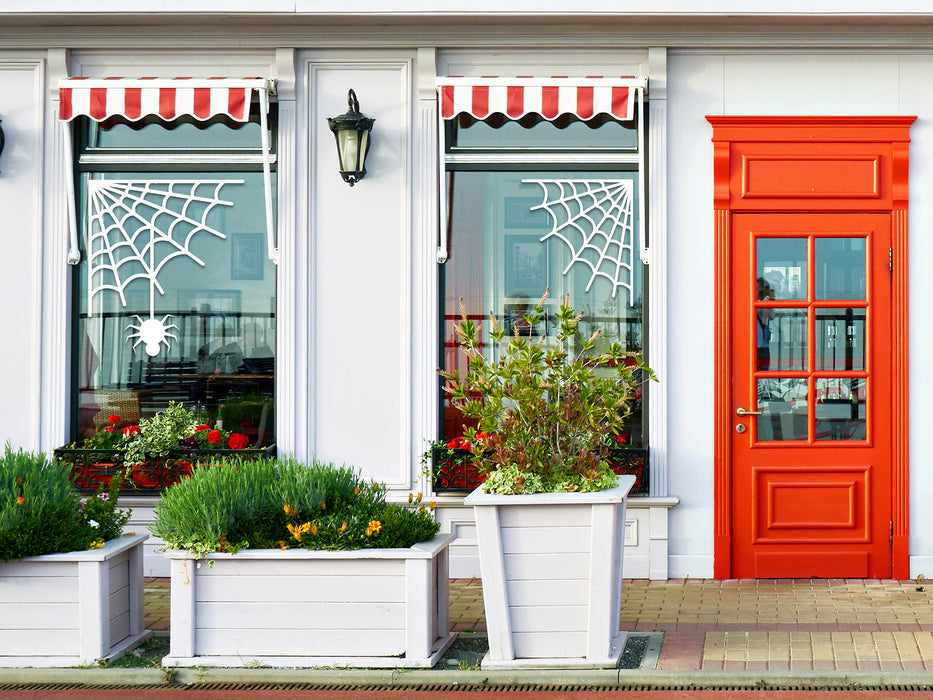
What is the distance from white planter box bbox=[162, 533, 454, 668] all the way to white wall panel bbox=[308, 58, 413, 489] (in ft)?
7.38

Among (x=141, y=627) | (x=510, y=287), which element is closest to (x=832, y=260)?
(x=510, y=287)

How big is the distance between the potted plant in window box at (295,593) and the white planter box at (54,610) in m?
0.38

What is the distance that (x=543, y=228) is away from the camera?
308 inches

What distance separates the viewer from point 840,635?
610 centimetres

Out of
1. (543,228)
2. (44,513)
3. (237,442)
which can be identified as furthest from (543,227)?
(44,513)

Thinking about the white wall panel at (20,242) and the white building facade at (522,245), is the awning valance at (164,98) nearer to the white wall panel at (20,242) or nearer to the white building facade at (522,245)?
the white building facade at (522,245)

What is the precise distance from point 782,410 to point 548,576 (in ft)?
9.70

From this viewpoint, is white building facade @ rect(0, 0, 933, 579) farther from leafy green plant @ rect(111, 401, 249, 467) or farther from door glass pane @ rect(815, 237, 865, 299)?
leafy green plant @ rect(111, 401, 249, 467)

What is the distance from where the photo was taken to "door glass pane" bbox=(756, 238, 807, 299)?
7711 mm

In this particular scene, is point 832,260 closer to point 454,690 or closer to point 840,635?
point 840,635

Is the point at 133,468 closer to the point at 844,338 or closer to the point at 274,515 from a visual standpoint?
the point at 274,515

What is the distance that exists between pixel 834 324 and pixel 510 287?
7.38 feet

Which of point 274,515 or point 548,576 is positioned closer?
point 548,576

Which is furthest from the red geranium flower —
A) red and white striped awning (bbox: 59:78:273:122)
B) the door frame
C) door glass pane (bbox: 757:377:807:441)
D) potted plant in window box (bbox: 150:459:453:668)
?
door glass pane (bbox: 757:377:807:441)
